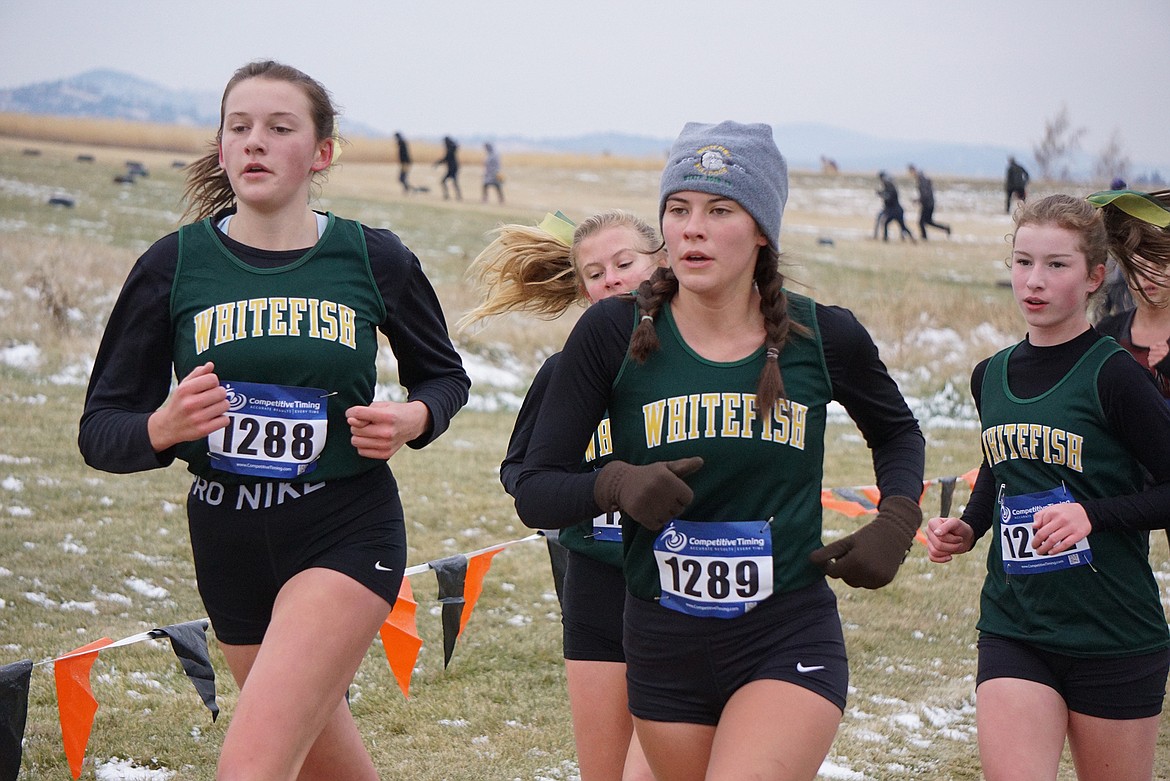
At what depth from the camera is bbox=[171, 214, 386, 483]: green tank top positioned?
2953mm

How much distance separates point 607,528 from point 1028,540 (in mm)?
1194

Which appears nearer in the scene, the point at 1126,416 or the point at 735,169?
the point at 735,169

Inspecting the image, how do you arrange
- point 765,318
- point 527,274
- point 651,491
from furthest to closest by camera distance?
point 527,274
point 765,318
point 651,491

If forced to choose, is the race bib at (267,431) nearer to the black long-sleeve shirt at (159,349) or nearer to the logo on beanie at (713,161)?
the black long-sleeve shirt at (159,349)

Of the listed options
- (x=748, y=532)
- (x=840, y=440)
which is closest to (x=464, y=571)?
(x=748, y=532)

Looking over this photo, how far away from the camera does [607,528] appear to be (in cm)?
343

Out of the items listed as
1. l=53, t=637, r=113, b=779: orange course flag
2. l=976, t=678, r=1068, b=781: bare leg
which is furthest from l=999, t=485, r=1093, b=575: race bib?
l=53, t=637, r=113, b=779: orange course flag

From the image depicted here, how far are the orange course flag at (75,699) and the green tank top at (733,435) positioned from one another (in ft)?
7.86

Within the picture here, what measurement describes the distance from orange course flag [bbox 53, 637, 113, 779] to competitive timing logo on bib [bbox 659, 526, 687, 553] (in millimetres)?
2428

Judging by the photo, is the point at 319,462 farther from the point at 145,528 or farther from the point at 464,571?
the point at 145,528

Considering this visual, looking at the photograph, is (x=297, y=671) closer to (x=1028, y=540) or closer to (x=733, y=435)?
(x=733, y=435)

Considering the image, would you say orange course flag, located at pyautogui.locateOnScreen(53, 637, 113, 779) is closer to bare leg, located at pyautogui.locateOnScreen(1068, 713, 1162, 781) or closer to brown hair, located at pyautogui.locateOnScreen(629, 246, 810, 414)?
brown hair, located at pyautogui.locateOnScreen(629, 246, 810, 414)

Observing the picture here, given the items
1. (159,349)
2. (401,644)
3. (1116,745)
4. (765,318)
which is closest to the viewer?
(765,318)

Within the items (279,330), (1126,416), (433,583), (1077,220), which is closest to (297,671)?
(279,330)
